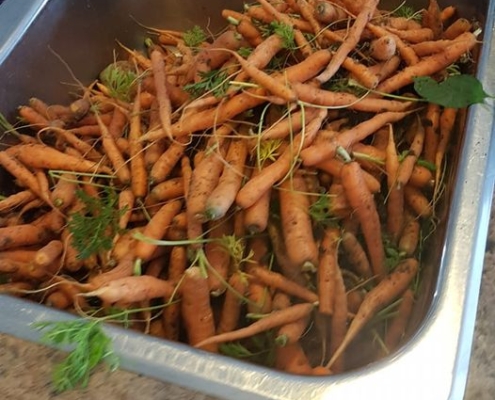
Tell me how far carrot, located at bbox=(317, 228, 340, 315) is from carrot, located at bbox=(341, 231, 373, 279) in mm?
14

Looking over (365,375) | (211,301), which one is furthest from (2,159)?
(365,375)

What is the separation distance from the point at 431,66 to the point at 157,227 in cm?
51

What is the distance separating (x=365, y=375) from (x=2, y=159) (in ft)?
2.31

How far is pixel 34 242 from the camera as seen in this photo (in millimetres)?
978

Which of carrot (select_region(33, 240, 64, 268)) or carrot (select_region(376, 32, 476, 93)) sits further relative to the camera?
carrot (select_region(376, 32, 476, 93))

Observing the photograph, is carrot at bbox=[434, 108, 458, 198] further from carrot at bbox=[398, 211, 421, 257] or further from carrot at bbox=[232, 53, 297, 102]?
carrot at bbox=[232, 53, 297, 102]

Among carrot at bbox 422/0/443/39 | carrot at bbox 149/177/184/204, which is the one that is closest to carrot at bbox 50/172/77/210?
carrot at bbox 149/177/184/204

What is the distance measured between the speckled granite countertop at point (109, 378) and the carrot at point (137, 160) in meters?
0.33

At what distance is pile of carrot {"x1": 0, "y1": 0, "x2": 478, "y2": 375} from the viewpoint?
0.85 m

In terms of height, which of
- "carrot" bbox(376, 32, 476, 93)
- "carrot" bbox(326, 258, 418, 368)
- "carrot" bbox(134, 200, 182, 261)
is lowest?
"carrot" bbox(326, 258, 418, 368)

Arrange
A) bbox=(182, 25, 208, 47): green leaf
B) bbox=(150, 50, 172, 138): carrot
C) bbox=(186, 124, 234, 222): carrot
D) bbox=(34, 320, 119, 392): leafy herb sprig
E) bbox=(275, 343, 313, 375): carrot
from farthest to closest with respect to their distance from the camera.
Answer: bbox=(182, 25, 208, 47): green leaf, bbox=(150, 50, 172, 138): carrot, bbox=(186, 124, 234, 222): carrot, bbox=(275, 343, 313, 375): carrot, bbox=(34, 320, 119, 392): leafy herb sprig

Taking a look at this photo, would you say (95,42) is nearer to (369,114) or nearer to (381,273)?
(369,114)

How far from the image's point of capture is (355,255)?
891mm

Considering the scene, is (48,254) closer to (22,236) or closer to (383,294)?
(22,236)
